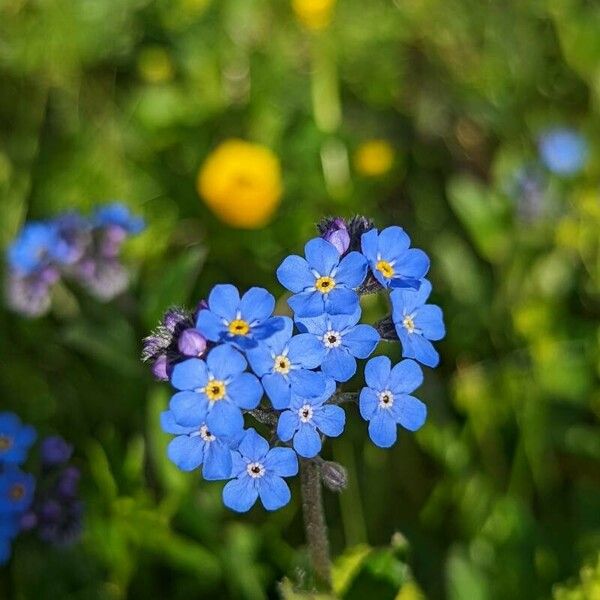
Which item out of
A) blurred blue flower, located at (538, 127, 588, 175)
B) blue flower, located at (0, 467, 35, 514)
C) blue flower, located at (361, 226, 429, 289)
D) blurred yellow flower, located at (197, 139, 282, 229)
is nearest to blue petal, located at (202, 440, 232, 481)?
blue flower, located at (361, 226, 429, 289)

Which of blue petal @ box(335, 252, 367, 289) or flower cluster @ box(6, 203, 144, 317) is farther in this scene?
flower cluster @ box(6, 203, 144, 317)

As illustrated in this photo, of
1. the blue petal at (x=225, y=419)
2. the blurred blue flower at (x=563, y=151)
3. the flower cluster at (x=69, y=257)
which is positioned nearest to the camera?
the blue petal at (x=225, y=419)

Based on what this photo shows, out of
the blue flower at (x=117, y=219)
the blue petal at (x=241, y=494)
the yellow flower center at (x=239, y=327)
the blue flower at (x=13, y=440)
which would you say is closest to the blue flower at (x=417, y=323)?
the yellow flower center at (x=239, y=327)

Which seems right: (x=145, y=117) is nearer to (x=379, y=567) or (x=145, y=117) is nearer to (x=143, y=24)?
(x=143, y=24)

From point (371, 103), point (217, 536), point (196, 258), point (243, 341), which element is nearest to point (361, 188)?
point (371, 103)

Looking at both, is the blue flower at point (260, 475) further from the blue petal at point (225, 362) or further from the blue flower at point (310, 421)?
the blue petal at point (225, 362)

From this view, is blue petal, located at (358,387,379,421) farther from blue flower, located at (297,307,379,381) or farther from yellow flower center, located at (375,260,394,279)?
yellow flower center, located at (375,260,394,279)

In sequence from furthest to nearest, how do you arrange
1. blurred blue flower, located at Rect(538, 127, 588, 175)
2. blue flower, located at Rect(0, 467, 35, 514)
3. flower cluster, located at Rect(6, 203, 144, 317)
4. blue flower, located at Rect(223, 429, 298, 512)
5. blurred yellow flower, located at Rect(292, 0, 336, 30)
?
blurred yellow flower, located at Rect(292, 0, 336, 30), blurred blue flower, located at Rect(538, 127, 588, 175), flower cluster, located at Rect(6, 203, 144, 317), blue flower, located at Rect(0, 467, 35, 514), blue flower, located at Rect(223, 429, 298, 512)
